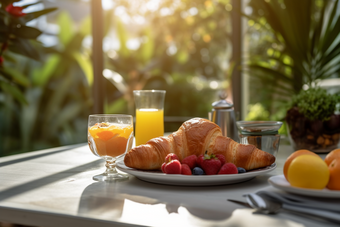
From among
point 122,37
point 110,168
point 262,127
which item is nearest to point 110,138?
point 110,168

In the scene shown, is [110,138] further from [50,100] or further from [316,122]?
[50,100]

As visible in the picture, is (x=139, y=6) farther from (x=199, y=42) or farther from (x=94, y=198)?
(x=94, y=198)

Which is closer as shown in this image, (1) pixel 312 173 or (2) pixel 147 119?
(1) pixel 312 173

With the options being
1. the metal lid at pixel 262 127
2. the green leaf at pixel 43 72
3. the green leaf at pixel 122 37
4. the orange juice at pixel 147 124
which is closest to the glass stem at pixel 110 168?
the orange juice at pixel 147 124

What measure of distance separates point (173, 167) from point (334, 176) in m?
0.38

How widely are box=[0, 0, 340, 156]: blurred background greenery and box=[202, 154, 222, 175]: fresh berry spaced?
128 centimetres

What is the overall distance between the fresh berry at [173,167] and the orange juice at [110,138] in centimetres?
20

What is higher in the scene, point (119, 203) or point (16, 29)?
point (16, 29)

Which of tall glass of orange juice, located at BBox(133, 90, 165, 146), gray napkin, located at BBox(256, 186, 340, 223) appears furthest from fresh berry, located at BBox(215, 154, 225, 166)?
tall glass of orange juice, located at BBox(133, 90, 165, 146)

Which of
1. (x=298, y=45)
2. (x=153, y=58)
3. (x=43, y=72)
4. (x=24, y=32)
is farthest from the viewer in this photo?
(x=153, y=58)

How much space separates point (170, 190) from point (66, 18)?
17.4 ft

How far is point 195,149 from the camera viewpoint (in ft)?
3.39

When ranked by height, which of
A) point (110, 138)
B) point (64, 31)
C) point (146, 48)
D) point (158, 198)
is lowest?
point (158, 198)

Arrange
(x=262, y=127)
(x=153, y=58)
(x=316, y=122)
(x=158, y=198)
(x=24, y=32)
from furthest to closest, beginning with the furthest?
(x=153, y=58) < (x=24, y=32) < (x=316, y=122) < (x=262, y=127) < (x=158, y=198)
